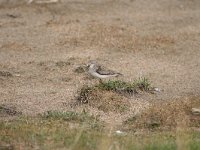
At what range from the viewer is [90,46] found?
13.4 m

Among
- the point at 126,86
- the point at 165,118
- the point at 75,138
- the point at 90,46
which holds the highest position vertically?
the point at 75,138

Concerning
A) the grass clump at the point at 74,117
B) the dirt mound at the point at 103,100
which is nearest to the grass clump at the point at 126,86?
the dirt mound at the point at 103,100

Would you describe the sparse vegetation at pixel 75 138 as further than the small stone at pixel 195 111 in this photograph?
No

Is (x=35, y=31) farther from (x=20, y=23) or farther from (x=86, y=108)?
(x=86, y=108)

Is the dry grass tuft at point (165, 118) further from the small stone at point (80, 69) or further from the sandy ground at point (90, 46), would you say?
the small stone at point (80, 69)

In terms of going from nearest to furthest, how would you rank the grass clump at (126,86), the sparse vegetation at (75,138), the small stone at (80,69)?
the sparse vegetation at (75,138) → the grass clump at (126,86) → the small stone at (80,69)

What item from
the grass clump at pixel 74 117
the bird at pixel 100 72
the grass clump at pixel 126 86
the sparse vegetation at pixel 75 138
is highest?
the sparse vegetation at pixel 75 138

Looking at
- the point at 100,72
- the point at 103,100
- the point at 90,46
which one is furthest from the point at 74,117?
the point at 90,46

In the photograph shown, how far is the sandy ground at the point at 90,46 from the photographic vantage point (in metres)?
10.4

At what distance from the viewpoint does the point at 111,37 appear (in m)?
14.2

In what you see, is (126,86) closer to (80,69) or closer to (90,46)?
(80,69)

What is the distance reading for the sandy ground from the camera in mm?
10367

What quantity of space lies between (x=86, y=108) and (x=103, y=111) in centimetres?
31

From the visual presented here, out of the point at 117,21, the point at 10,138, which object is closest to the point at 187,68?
the point at 117,21
